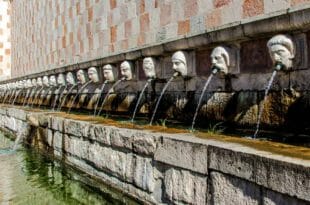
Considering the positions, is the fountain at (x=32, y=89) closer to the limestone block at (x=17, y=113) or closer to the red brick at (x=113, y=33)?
the limestone block at (x=17, y=113)

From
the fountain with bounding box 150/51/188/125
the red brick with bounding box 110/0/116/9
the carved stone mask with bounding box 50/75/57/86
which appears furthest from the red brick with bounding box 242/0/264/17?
the carved stone mask with bounding box 50/75/57/86

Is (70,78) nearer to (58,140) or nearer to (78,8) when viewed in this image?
(78,8)

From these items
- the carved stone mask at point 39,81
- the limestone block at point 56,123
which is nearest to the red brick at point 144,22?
the limestone block at point 56,123

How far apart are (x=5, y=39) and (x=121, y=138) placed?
1796 cm

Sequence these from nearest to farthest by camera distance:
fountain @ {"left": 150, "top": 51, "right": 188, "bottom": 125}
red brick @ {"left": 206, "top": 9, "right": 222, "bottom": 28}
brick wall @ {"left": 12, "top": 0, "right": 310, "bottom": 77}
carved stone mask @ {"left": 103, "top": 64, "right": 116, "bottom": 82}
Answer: fountain @ {"left": 150, "top": 51, "right": 188, "bottom": 125}, brick wall @ {"left": 12, "top": 0, "right": 310, "bottom": 77}, red brick @ {"left": 206, "top": 9, "right": 222, "bottom": 28}, carved stone mask @ {"left": 103, "top": 64, "right": 116, "bottom": 82}

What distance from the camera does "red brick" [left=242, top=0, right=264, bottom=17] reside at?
469 centimetres

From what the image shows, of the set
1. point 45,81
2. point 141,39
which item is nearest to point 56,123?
point 141,39

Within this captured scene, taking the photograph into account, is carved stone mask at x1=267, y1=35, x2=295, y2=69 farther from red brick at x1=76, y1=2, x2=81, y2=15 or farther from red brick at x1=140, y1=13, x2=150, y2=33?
red brick at x1=76, y1=2, x2=81, y2=15

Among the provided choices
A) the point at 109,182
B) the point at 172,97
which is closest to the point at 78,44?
the point at 172,97

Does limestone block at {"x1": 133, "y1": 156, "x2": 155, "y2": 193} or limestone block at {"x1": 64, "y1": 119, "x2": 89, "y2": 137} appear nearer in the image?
limestone block at {"x1": 133, "y1": 156, "x2": 155, "y2": 193}

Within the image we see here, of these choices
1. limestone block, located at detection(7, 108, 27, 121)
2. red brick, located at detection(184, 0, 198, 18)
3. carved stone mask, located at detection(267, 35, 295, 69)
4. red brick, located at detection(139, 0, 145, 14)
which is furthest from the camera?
limestone block, located at detection(7, 108, 27, 121)

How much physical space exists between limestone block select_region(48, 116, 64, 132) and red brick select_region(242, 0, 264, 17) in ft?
8.80

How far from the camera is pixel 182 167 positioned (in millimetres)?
3037

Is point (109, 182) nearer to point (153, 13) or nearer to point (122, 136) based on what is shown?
point (122, 136)
